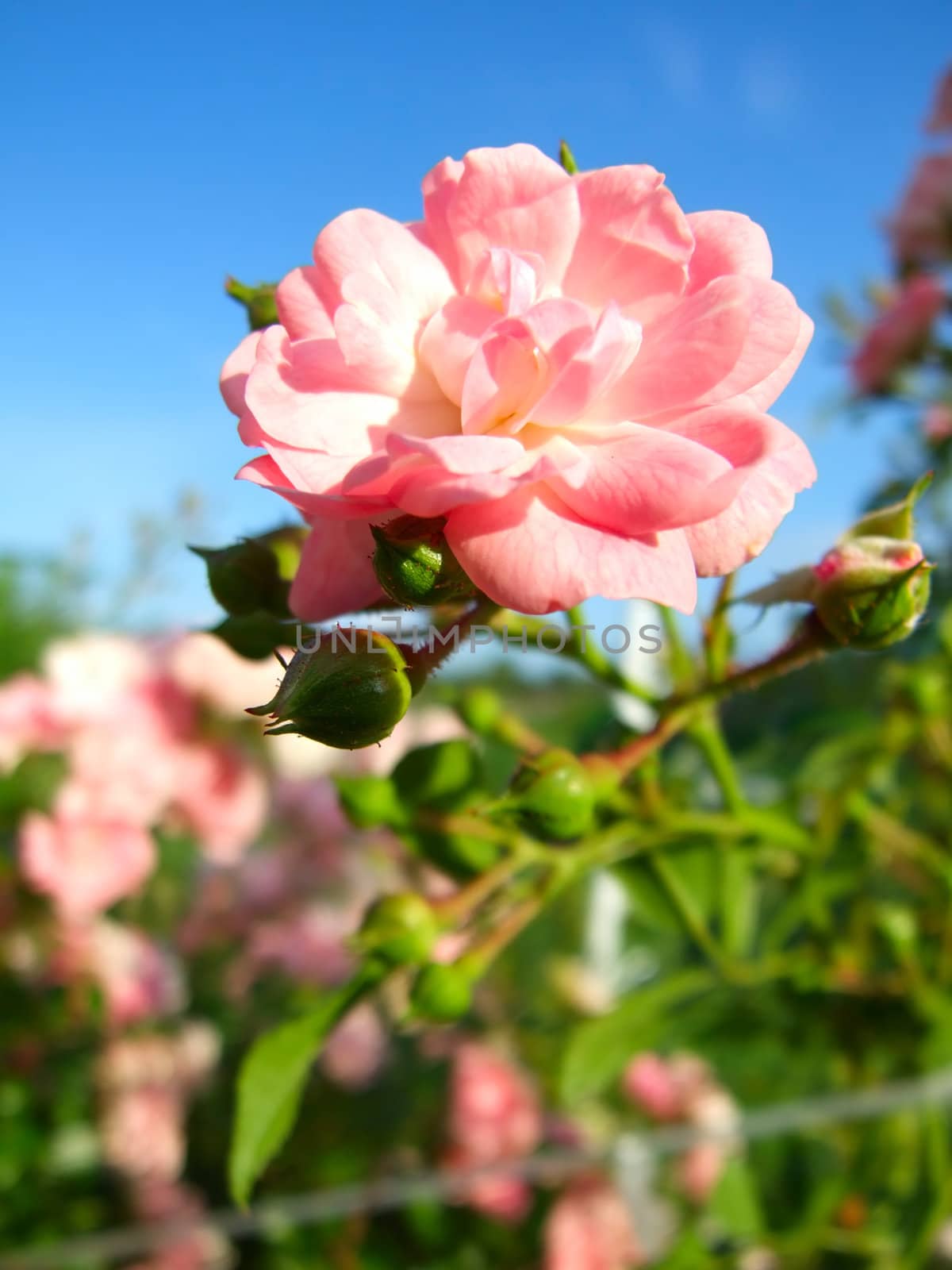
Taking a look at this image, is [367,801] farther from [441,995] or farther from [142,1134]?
[142,1134]

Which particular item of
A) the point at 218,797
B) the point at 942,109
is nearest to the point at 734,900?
the point at 218,797

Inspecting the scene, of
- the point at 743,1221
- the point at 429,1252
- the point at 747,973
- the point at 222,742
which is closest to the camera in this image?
the point at 747,973

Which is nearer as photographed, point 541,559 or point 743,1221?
point 541,559

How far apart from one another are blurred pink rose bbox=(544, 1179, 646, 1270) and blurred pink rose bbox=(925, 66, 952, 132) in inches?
39.5

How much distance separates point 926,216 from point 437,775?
3.06 feet

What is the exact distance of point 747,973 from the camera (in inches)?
22.5

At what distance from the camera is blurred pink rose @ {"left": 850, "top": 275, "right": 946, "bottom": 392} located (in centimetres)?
101

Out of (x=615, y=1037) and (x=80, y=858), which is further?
(x=80, y=858)

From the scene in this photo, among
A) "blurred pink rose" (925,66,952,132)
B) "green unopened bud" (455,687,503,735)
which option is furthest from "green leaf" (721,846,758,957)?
"blurred pink rose" (925,66,952,132)

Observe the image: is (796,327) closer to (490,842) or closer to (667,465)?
(667,465)

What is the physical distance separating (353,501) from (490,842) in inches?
9.0

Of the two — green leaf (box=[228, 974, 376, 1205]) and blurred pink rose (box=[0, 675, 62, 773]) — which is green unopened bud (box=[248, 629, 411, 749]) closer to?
green leaf (box=[228, 974, 376, 1205])

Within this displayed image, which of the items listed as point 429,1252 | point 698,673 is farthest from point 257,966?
point 698,673

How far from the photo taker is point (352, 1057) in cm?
96
